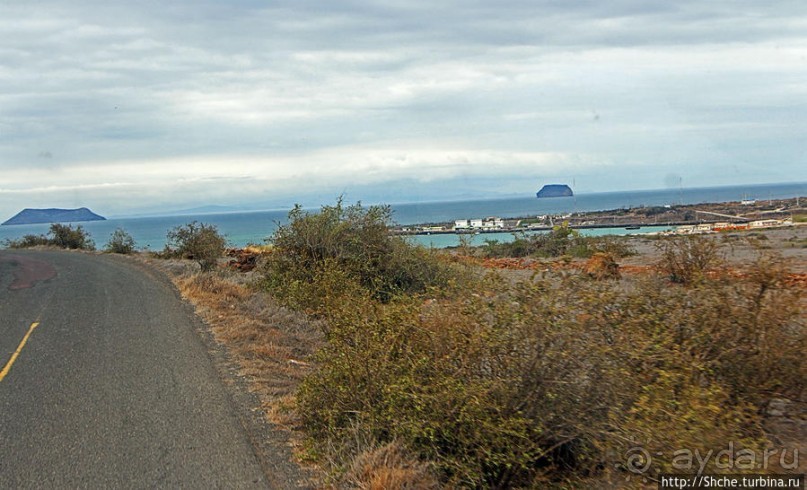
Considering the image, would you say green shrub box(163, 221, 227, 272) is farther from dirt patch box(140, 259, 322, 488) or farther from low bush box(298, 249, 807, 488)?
low bush box(298, 249, 807, 488)

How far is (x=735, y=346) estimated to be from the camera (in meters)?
7.11

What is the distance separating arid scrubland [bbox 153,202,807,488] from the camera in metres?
5.72

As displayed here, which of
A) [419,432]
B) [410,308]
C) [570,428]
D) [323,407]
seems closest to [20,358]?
[323,407]

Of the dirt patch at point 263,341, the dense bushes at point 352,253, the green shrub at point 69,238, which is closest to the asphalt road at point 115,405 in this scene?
the dirt patch at point 263,341

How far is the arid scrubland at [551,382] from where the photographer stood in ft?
18.8

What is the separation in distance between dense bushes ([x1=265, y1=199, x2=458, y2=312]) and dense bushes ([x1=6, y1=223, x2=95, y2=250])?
3294 cm

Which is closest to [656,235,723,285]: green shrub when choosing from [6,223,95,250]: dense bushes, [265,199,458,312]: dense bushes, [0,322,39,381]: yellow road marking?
[265,199,458,312]: dense bushes

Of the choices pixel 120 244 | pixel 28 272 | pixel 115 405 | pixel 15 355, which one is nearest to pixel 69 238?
pixel 120 244

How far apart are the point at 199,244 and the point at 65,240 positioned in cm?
2454

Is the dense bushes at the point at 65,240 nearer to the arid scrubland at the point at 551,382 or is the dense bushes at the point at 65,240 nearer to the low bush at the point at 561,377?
the arid scrubland at the point at 551,382

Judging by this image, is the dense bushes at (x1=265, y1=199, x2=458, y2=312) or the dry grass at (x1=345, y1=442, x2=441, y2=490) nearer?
the dry grass at (x1=345, y1=442, x2=441, y2=490)

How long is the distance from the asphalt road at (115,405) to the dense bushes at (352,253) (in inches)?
118

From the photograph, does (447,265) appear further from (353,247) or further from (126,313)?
(126,313)

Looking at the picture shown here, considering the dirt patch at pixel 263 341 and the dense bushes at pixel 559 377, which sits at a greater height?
the dense bushes at pixel 559 377
